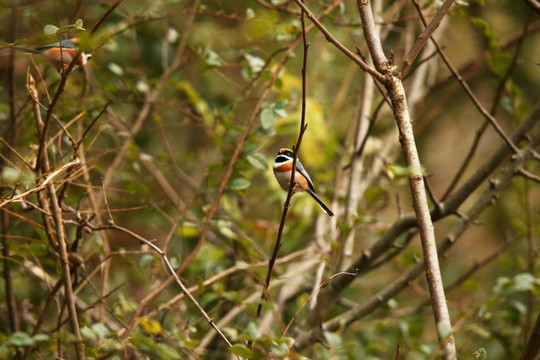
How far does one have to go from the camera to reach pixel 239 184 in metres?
2.44

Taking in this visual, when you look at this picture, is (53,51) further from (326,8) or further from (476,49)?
(476,49)

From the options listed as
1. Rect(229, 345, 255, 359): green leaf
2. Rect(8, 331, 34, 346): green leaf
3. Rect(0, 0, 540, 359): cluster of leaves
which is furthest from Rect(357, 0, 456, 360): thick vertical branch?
Rect(8, 331, 34, 346): green leaf

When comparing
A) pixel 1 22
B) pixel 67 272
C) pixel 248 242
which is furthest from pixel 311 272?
pixel 1 22

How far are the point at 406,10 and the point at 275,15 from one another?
179cm

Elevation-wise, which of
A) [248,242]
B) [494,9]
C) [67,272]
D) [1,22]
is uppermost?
[494,9]

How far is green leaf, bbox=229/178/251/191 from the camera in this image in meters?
2.40

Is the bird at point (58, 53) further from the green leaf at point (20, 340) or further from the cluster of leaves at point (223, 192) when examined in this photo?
the green leaf at point (20, 340)

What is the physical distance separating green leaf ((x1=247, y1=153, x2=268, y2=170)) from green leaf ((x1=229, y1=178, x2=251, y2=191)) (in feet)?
0.27

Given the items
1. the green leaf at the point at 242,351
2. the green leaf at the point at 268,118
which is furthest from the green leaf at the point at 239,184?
the green leaf at the point at 242,351

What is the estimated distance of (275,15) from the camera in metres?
2.66

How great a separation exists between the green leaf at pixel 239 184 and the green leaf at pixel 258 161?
0.27 feet

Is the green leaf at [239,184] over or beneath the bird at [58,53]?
beneath

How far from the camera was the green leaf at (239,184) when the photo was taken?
7.87 ft

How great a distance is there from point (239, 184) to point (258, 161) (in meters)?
0.13
